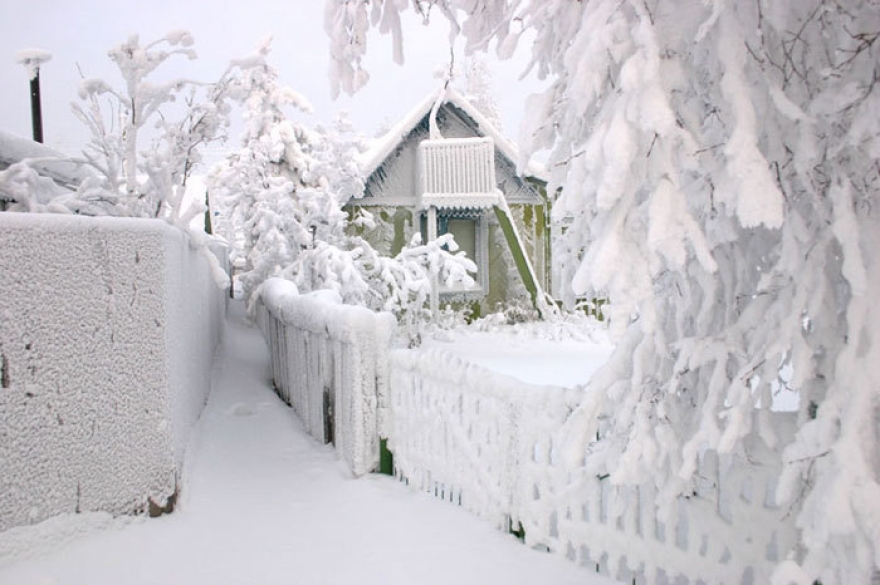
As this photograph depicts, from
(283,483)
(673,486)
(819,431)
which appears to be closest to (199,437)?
(283,483)

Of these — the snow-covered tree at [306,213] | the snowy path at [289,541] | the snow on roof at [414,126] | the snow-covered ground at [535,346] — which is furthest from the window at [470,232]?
the snowy path at [289,541]

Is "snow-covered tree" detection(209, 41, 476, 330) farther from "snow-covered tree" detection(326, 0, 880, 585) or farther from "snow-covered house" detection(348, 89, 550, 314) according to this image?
"snow-covered tree" detection(326, 0, 880, 585)

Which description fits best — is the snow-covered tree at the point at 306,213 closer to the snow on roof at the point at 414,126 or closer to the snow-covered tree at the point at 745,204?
the snow on roof at the point at 414,126

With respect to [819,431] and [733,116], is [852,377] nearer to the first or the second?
[819,431]

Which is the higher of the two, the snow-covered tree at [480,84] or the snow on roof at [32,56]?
the snow-covered tree at [480,84]

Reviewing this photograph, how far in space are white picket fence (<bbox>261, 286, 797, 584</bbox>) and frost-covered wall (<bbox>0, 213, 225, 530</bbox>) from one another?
1.48m

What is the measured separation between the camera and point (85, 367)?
367 centimetres

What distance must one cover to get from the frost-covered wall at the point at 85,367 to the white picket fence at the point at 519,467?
58.1 inches

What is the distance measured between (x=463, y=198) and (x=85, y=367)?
13610 millimetres

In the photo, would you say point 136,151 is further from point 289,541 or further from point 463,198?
point 463,198

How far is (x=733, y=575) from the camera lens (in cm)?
268

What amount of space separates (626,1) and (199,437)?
5.43 m

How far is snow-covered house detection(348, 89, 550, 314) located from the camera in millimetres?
16594

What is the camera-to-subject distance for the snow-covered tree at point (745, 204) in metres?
1.72
